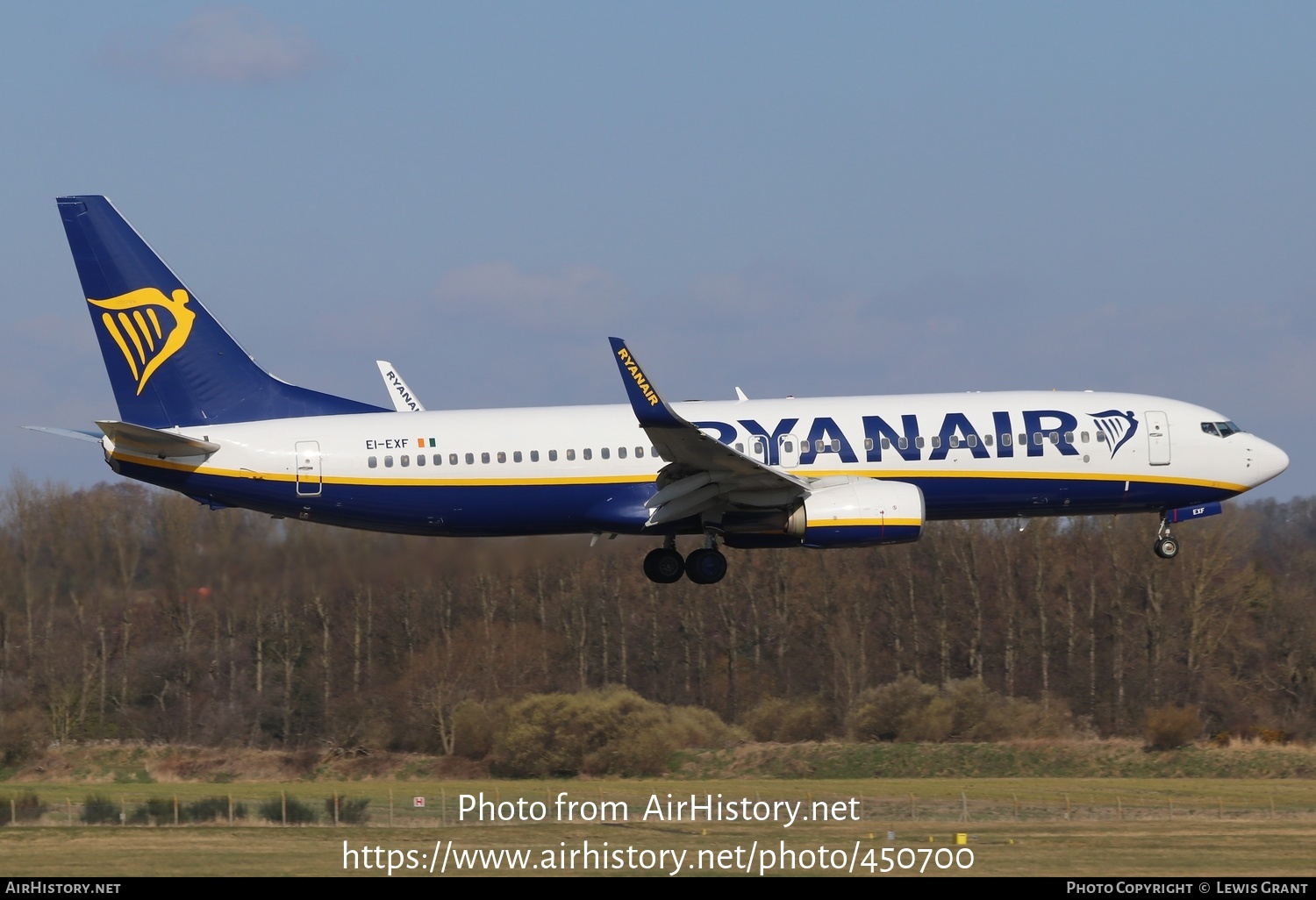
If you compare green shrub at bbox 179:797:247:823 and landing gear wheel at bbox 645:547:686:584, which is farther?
green shrub at bbox 179:797:247:823

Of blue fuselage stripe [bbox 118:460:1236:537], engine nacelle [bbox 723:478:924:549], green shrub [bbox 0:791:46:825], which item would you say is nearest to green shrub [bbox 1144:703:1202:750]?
blue fuselage stripe [bbox 118:460:1236:537]

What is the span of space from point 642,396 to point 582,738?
77.5 ft

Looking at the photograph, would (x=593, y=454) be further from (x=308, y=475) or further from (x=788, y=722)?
(x=788, y=722)

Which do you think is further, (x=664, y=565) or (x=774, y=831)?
(x=664, y=565)

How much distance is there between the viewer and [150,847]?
34219mm

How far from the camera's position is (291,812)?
42719mm

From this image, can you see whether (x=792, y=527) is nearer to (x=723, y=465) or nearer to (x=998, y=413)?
(x=723, y=465)

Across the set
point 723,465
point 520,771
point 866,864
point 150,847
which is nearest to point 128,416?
point 150,847

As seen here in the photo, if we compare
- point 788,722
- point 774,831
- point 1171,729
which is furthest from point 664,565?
point 1171,729

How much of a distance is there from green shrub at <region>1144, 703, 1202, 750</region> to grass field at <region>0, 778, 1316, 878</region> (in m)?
4.88

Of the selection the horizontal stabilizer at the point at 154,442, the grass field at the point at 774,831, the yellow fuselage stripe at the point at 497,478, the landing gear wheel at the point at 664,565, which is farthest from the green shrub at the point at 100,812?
the landing gear wheel at the point at 664,565

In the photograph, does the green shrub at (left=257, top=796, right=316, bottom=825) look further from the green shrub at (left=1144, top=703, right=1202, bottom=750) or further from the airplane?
the green shrub at (left=1144, top=703, right=1202, bottom=750)

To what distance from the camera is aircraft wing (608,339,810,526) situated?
117 feet

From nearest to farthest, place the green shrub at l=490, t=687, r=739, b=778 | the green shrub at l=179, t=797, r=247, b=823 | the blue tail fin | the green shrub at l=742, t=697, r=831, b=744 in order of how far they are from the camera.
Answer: the blue tail fin
the green shrub at l=179, t=797, r=247, b=823
the green shrub at l=490, t=687, r=739, b=778
the green shrub at l=742, t=697, r=831, b=744
